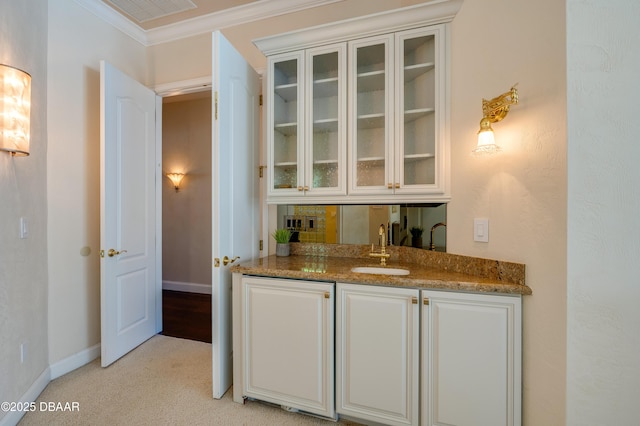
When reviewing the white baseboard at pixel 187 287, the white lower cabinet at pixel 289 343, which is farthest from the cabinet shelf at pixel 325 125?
the white baseboard at pixel 187 287

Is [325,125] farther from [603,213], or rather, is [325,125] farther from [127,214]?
[127,214]

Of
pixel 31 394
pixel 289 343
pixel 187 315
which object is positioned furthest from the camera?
pixel 187 315

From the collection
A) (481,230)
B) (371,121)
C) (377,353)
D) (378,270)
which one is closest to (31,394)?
(377,353)

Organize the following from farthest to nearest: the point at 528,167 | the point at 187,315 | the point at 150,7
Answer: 1. the point at 187,315
2. the point at 150,7
3. the point at 528,167

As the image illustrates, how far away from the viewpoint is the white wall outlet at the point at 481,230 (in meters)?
1.59

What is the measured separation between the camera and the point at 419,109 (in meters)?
1.90

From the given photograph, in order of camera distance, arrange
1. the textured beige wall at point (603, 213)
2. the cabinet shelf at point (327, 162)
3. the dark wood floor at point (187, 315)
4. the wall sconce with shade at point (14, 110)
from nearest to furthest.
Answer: the textured beige wall at point (603, 213), the wall sconce with shade at point (14, 110), the cabinet shelf at point (327, 162), the dark wood floor at point (187, 315)

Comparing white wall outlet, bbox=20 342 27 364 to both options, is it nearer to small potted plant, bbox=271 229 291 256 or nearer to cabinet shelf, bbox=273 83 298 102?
small potted plant, bbox=271 229 291 256

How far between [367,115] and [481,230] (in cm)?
107

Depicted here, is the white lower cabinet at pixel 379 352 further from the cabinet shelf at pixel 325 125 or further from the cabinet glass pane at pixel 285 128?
the cabinet shelf at pixel 325 125

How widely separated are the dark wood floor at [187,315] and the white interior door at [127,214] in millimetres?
281

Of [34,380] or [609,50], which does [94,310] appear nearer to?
[34,380]

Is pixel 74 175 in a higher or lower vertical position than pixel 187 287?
higher

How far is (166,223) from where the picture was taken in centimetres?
462
